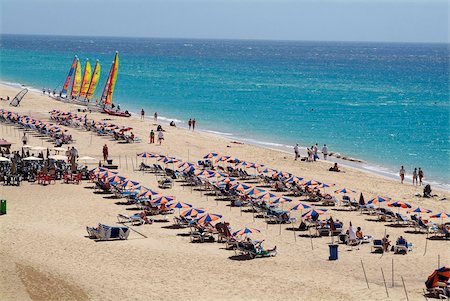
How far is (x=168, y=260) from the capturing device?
75.0 feet

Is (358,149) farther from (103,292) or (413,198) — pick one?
(103,292)

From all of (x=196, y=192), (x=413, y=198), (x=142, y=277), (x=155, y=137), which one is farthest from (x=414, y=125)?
(x=142, y=277)

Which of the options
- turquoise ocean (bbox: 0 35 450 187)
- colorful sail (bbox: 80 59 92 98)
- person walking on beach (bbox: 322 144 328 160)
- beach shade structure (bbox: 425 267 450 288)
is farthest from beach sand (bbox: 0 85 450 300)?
colorful sail (bbox: 80 59 92 98)

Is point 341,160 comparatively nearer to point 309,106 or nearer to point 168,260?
point 168,260

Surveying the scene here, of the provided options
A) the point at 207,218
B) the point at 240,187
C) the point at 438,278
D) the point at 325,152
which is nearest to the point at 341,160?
the point at 325,152

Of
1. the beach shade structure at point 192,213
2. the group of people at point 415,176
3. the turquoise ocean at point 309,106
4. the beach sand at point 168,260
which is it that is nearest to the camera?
the beach sand at point 168,260

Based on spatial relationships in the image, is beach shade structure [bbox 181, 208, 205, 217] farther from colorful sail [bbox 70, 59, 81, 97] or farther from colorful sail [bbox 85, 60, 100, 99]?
colorful sail [bbox 70, 59, 81, 97]

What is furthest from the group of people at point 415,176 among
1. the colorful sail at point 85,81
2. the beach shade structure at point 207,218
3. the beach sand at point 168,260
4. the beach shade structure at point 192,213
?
the colorful sail at point 85,81

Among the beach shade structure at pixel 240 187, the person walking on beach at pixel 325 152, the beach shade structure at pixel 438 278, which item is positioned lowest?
the person walking on beach at pixel 325 152

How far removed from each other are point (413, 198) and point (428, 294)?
14.1 metres

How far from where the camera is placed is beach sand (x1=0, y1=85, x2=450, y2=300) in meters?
20.2

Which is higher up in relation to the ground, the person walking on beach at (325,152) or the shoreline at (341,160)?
the person walking on beach at (325,152)

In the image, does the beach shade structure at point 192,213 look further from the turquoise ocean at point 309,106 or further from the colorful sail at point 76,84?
the colorful sail at point 76,84

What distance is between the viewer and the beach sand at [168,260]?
20.2 m
